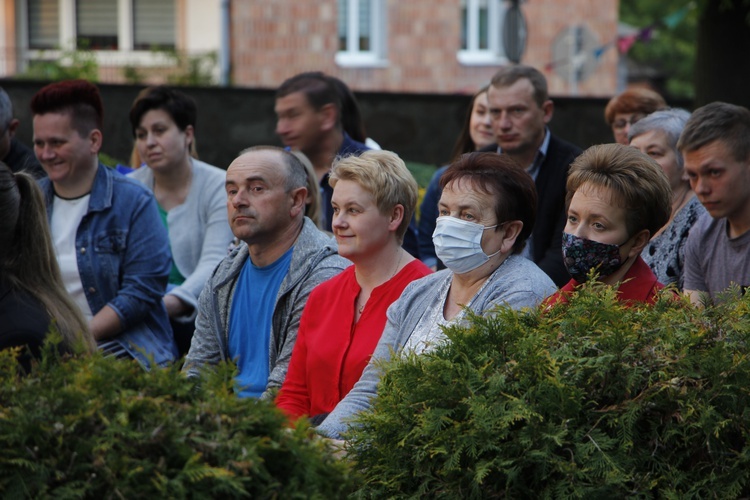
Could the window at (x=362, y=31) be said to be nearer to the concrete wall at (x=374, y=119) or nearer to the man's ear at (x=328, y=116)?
the concrete wall at (x=374, y=119)

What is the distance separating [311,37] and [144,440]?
66.6 feet

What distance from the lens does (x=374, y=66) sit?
23.6 m

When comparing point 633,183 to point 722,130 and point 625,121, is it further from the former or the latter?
point 625,121

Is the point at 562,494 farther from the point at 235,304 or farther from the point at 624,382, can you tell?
the point at 235,304

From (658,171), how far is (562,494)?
70.5 inches

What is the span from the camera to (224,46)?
71.7ft

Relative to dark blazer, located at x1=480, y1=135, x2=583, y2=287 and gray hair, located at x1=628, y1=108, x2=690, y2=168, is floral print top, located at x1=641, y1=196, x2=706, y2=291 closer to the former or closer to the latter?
gray hair, located at x1=628, y1=108, x2=690, y2=168

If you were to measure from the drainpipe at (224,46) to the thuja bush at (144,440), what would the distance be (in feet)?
63.2

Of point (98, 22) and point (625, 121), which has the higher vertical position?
point (98, 22)

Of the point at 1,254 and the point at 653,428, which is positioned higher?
the point at 1,254

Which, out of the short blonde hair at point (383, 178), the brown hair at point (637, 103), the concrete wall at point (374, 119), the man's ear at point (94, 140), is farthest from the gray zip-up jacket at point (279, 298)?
the concrete wall at point (374, 119)

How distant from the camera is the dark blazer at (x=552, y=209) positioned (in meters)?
6.20

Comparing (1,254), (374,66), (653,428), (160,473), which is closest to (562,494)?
(653,428)

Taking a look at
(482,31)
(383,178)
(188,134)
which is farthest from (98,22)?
(383,178)
